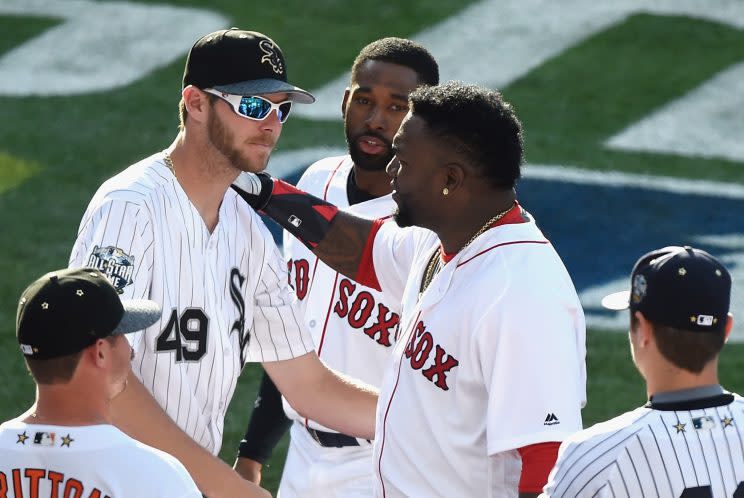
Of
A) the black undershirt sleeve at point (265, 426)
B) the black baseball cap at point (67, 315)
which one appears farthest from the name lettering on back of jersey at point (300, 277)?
the black baseball cap at point (67, 315)

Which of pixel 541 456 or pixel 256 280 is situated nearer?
pixel 541 456

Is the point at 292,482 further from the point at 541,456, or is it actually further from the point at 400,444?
the point at 541,456

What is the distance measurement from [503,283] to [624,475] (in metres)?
0.78

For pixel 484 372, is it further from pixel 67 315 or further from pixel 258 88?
pixel 258 88

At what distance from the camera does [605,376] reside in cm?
832

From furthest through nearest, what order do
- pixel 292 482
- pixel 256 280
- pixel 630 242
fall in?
pixel 630 242 → pixel 292 482 → pixel 256 280

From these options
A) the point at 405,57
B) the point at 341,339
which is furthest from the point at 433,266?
the point at 405,57

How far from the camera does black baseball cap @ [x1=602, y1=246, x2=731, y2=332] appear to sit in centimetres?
350

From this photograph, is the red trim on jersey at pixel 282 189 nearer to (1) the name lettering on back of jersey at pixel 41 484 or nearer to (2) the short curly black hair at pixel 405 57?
(2) the short curly black hair at pixel 405 57

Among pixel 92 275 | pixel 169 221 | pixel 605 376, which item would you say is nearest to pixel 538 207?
pixel 605 376

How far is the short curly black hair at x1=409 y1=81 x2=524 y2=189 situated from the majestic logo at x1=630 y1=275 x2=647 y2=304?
75 centimetres

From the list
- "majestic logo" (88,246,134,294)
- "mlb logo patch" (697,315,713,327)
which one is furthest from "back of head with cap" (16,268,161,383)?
"mlb logo patch" (697,315,713,327)

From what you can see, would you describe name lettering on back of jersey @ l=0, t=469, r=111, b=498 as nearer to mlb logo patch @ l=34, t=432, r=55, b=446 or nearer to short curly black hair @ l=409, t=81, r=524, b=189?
mlb logo patch @ l=34, t=432, r=55, b=446

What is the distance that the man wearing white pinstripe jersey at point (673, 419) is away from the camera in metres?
3.41
